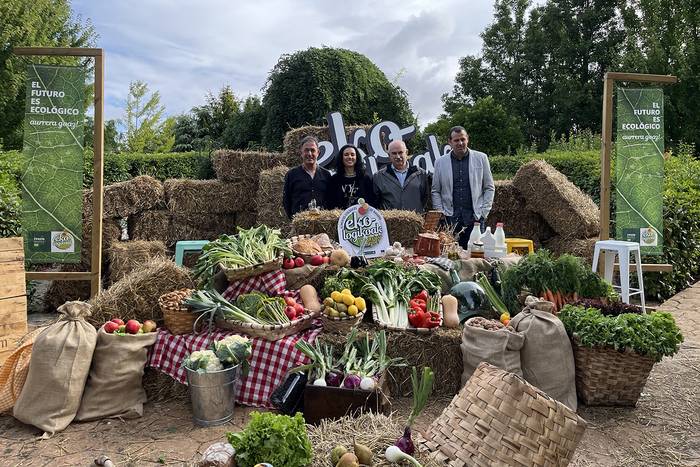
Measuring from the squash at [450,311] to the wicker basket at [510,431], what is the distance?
81.9 inches

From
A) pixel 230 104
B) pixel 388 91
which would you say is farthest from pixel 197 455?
pixel 230 104

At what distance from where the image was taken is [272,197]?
9.15 metres

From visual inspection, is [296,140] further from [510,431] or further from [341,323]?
[510,431]

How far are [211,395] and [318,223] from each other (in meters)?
2.82

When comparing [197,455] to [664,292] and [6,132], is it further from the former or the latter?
[6,132]

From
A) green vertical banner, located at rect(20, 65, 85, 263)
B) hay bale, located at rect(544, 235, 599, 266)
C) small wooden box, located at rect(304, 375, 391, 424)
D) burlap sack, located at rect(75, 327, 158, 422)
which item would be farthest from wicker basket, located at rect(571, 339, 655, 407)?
green vertical banner, located at rect(20, 65, 85, 263)

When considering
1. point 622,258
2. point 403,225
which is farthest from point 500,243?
point 622,258

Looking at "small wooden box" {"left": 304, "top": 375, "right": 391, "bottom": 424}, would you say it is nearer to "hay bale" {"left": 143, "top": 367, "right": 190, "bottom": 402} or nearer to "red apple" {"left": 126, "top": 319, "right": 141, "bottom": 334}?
"hay bale" {"left": 143, "top": 367, "right": 190, "bottom": 402}

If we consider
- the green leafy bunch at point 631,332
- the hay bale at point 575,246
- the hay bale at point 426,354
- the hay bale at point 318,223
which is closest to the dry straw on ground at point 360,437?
the hay bale at point 426,354

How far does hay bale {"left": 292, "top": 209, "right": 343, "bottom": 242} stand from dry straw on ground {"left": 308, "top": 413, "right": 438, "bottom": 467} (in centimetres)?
364

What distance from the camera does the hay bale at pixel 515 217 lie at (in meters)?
9.75

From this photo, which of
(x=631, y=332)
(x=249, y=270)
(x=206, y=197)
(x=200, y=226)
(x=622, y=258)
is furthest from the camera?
(x=200, y=226)

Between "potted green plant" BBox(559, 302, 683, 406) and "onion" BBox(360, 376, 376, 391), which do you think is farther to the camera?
"potted green plant" BBox(559, 302, 683, 406)

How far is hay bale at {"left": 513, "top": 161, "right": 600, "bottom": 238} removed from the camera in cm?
890
